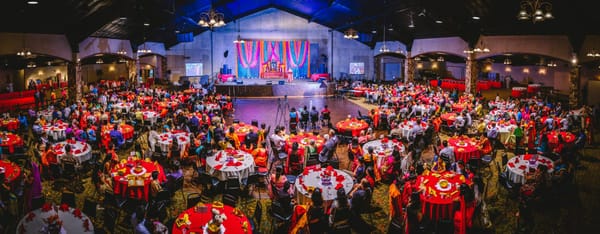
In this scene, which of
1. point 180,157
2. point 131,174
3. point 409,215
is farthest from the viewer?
point 180,157

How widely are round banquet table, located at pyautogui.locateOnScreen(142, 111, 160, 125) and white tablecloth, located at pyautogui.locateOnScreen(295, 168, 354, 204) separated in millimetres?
10354

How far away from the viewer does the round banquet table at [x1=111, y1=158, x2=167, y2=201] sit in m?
8.37

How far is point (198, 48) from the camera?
35375 mm

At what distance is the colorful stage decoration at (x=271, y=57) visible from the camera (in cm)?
3562

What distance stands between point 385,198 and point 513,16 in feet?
41.7

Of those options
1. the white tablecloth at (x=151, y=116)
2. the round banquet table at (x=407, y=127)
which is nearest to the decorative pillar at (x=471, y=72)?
the round banquet table at (x=407, y=127)

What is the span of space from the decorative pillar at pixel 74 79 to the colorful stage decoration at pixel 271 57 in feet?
50.8

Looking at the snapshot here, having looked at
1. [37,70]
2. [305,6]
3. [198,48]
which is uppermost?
[305,6]

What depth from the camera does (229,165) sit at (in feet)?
31.2

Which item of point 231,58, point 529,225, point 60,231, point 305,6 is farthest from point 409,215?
point 231,58

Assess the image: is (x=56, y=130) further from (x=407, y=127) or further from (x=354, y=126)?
(x=407, y=127)

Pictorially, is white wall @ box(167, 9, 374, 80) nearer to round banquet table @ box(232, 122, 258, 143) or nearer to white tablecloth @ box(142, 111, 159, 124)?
white tablecloth @ box(142, 111, 159, 124)

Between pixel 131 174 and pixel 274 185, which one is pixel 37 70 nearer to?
pixel 131 174

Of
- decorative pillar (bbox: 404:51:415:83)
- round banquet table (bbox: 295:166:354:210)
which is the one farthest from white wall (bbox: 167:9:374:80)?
round banquet table (bbox: 295:166:354:210)
